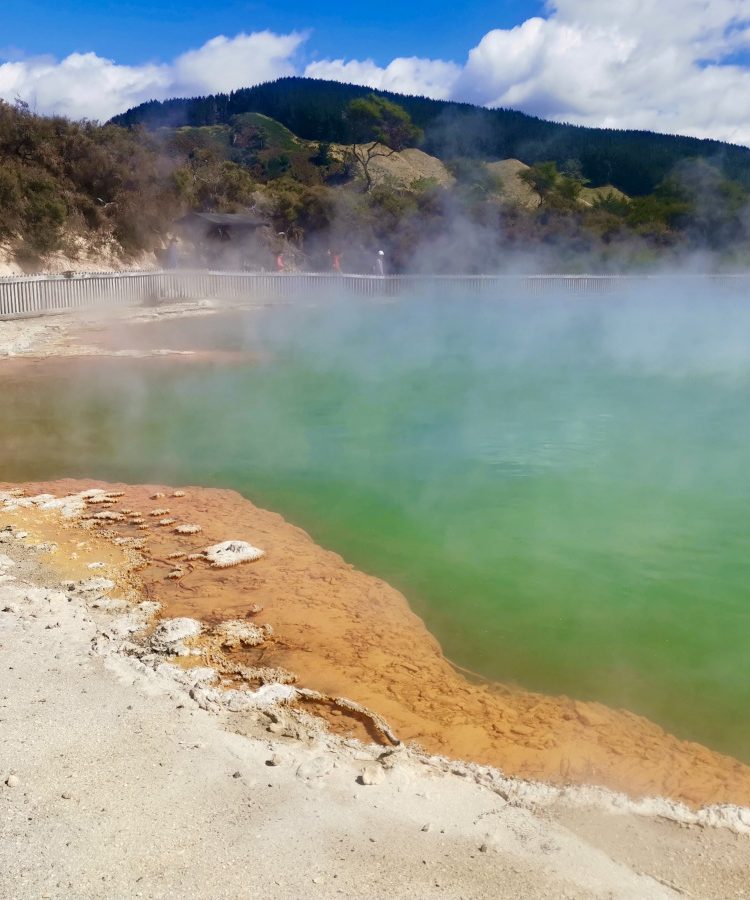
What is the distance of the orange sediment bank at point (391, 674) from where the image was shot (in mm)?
3061

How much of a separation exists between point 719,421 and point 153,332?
1022 centimetres

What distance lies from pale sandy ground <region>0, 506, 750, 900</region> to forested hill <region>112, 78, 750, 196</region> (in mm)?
51123

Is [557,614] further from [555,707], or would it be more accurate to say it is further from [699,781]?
[699,781]

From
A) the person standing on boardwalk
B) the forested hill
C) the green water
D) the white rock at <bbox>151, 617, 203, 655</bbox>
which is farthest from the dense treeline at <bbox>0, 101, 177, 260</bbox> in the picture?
the forested hill

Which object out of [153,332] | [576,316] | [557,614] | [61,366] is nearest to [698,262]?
[576,316]

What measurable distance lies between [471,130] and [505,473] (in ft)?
224

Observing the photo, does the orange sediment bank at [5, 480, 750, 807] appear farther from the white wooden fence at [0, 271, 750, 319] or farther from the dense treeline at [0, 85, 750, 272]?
the dense treeline at [0, 85, 750, 272]

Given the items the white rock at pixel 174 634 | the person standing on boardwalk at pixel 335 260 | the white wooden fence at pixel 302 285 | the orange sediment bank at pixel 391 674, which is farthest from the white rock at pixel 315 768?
the person standing on boardwalk at pixel 335 260

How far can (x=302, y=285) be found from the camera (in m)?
21.4

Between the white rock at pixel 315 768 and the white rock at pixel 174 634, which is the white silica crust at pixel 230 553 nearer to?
the white rock at pixel 174 634

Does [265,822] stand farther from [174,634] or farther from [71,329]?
[71,329]

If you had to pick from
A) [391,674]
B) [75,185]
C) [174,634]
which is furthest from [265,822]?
[75,185]

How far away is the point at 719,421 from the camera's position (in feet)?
28.3

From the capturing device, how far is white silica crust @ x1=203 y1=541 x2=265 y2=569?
15.4 feet
